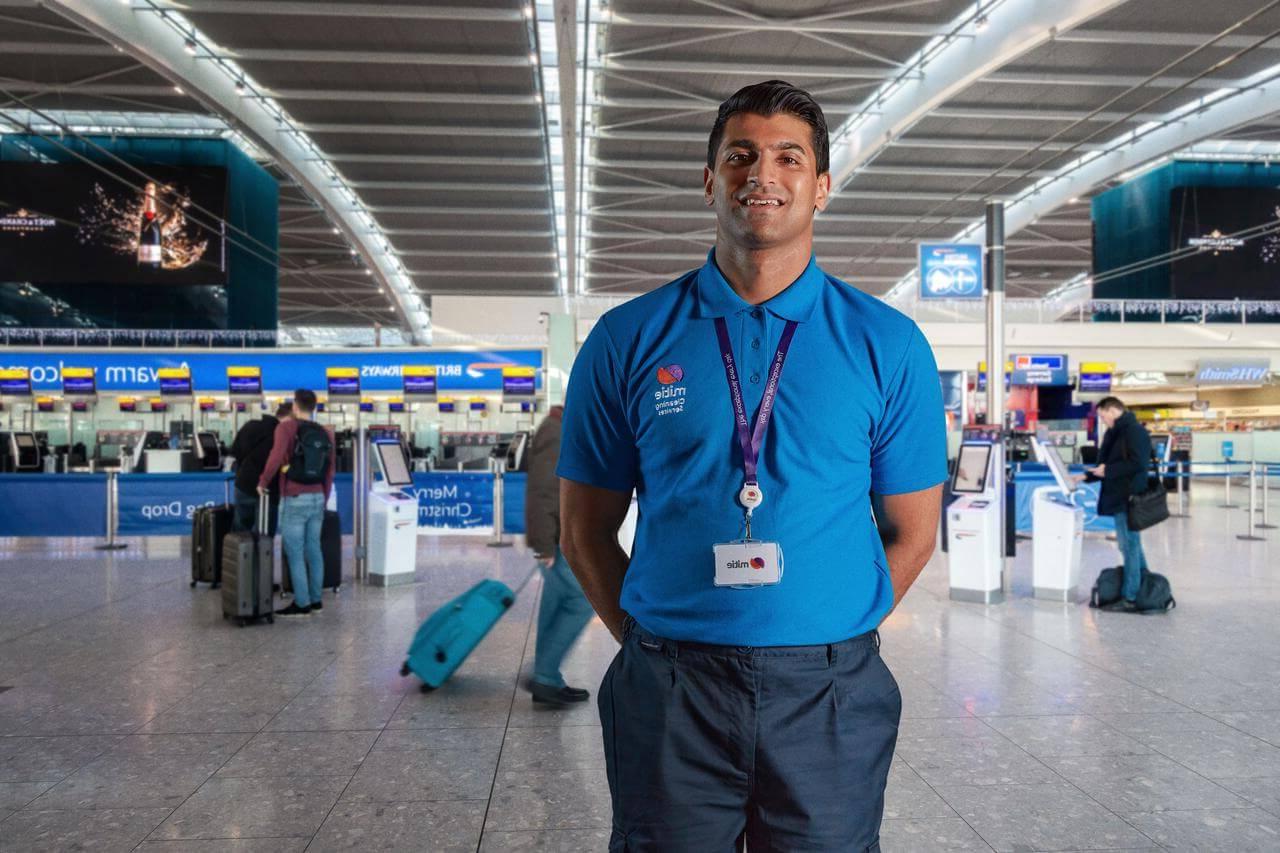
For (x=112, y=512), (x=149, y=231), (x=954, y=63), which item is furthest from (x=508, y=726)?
(x=149, y=231)

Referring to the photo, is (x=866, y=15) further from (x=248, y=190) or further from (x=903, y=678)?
(x=248, y=190)

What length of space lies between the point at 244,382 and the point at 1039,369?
18.4 metres

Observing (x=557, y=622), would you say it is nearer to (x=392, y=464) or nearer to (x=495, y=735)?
(x=495, y=735)

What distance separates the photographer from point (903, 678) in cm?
525

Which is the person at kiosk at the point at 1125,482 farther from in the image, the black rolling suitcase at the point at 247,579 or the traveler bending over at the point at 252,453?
the traveler bending over at the point at 252,453

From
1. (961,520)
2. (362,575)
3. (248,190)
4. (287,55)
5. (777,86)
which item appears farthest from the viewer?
(248,190)

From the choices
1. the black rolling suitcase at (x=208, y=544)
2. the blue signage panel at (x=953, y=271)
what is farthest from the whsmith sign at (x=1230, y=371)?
the black rolling suitcase at (x=208, y=544)

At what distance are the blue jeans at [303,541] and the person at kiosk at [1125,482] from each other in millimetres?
5955

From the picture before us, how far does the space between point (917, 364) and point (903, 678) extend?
Answer: 4.25 m

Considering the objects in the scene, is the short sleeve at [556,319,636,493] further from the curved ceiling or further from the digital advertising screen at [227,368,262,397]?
the digital advertising screen at [227,368,262,397]

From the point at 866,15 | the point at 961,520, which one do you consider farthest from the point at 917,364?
the point at 866,15

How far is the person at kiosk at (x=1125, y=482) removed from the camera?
7.34m

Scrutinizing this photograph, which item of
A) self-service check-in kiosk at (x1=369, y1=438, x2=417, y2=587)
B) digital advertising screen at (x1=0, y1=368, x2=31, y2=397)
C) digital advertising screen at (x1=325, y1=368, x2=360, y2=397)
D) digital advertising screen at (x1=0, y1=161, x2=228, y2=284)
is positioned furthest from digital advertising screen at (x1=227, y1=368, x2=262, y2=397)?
self-service check-in kiosk at (x1=369, y1=438, x2=417, y2=587)

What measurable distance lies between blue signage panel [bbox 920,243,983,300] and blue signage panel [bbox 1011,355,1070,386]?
1131cm
